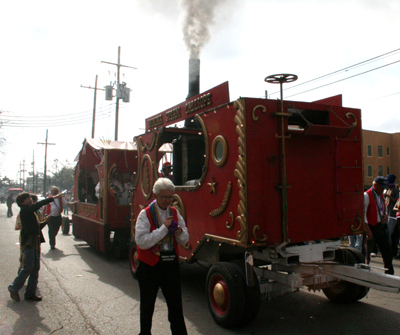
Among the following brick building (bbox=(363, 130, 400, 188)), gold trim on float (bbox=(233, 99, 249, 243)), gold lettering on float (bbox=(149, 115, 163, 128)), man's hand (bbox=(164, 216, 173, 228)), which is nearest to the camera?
man's hand (bbox=(164, 216, 173, 228))

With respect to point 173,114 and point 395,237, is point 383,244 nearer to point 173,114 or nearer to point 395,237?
point 395,237

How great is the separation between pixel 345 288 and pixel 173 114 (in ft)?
12.6

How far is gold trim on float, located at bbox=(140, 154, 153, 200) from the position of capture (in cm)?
657

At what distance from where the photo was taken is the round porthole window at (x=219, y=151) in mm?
4469

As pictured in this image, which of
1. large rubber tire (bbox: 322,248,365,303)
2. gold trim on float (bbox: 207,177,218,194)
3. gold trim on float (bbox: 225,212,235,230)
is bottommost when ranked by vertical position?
large rubber tire (bbox: 322,248,365,303)

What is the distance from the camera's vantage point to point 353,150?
475 centimetres

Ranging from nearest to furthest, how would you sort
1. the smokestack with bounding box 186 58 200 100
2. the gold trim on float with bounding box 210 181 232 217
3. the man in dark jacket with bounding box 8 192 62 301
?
the gold trim on float with bounding box 210 181 232 217 < the man in dark jacket with bounding box 8 192 62 301 < the smokestack with bounding box 186 58 200 100

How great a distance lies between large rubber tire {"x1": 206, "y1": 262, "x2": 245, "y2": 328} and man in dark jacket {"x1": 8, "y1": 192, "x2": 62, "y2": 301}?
9.33ft

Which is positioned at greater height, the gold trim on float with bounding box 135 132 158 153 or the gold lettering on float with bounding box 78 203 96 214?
the gold trim on float with bounding box 135 132 158 153

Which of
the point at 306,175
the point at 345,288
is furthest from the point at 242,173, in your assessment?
the point at 345,288

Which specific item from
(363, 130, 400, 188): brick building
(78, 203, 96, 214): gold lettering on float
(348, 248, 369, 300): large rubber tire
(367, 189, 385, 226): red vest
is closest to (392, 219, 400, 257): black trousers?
(367, 189, 385, 226): red vest

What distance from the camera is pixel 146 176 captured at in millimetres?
6766

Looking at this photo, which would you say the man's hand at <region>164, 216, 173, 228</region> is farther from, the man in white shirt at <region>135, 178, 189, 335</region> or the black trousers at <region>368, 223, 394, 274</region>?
the black trousers at <region>368, 223, 394, 274</region>

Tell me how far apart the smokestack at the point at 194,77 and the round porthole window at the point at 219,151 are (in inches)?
132
